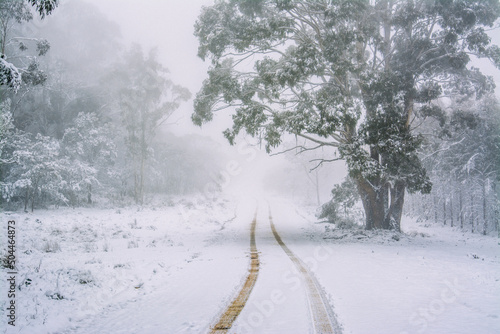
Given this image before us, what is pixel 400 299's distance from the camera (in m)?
5.77

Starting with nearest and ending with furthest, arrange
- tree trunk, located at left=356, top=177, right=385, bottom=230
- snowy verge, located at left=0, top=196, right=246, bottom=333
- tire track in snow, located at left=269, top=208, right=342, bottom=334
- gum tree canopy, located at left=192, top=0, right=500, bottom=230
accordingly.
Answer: tire track in snow, located at left=269, top=208, right=342, bottom=334 → snowy verge, located at left=0, top=196, right=246, bottom=333 → gum tree canopy, located at left=192, top=0, right=500, bottom=230 → tree trunk, located at left=356, top=177, right=385, bottom=230

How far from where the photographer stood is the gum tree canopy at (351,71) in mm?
13148

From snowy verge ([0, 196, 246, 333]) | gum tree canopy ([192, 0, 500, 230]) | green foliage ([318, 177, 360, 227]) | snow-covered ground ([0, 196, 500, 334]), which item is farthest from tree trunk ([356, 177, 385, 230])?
snowy verge ([0, 196, 246, 333])

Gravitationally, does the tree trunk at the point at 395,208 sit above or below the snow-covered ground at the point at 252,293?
above

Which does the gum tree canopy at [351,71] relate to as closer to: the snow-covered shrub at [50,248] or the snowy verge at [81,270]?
the snowy verge at [81,270]

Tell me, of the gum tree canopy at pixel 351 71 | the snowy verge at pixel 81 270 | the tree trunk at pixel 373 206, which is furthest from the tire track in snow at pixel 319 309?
the tree trunk at pixel 373 206

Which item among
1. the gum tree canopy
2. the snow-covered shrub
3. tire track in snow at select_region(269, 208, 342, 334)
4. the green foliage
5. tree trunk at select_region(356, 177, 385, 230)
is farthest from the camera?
the green foliage

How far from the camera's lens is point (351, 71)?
1402 centimetres

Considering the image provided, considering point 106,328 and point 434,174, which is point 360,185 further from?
point 434,174

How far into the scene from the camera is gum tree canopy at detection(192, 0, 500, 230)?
13148 mm

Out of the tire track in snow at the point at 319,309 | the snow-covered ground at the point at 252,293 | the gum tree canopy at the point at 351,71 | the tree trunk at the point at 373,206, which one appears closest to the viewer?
the tire track in snow at the point at 319,309

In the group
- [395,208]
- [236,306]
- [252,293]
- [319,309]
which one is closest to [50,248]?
[252,293]

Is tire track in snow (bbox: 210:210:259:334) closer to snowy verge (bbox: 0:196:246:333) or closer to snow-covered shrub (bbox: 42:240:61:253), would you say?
snowy verge (bbox: 0:196:246:333)

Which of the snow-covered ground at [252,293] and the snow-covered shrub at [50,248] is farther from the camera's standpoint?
the snow-covered shrub at [50,248]
